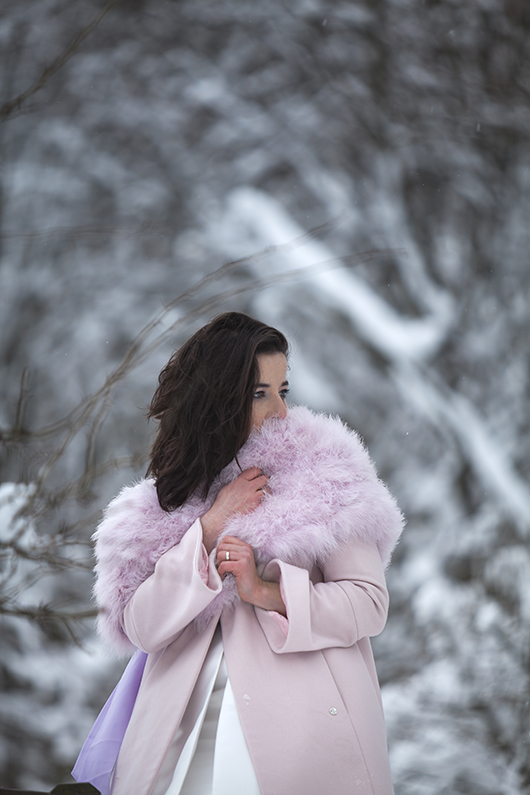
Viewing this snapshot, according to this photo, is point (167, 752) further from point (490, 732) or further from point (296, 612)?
point (490, 732)

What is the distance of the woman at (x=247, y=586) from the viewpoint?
97 cm

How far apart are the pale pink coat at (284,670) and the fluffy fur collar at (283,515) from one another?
0.03m

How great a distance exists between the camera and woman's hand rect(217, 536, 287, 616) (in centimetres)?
102

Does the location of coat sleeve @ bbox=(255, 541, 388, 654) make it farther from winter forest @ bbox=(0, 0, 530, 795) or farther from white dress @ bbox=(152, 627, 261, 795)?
winter forest @ bbox=(0, 0, 530, 795)

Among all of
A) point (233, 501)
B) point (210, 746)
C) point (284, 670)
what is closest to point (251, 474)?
point (233, 501)

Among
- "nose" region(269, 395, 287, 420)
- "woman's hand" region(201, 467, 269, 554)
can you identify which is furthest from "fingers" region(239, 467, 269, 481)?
"nose" region(269, 395, 287, 420)

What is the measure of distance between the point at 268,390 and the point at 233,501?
20 centimetres

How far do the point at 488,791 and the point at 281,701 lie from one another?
1.40m

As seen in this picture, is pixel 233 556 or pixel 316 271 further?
pixel 316 271

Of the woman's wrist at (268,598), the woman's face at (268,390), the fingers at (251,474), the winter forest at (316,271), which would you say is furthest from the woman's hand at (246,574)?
the winter forest at (316,271)

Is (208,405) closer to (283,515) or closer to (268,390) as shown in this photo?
(268,390)

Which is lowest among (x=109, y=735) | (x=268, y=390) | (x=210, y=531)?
(x=109, y=735)

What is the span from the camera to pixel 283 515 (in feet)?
3.50

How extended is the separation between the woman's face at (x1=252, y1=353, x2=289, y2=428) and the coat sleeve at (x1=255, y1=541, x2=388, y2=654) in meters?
0.25
